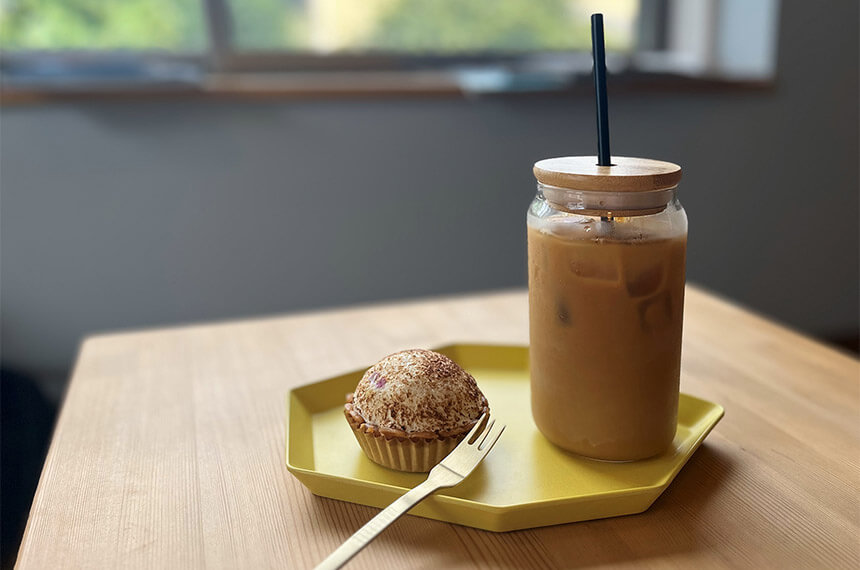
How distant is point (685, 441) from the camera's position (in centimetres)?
68

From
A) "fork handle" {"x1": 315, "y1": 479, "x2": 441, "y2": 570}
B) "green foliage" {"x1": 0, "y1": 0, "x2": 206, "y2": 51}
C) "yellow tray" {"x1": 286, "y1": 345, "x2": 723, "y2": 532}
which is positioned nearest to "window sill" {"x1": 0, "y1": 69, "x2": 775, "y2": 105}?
"green foliage" {"x1": 0, "y1": 0, "x2": 206, "y2": 51}

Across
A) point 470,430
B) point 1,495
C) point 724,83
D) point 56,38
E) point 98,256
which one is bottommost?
point 1,495

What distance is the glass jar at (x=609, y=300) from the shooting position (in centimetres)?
59

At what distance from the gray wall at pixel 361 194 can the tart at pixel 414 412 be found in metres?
1.31

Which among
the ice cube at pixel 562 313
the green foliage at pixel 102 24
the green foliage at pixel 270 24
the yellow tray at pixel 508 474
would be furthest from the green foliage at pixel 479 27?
the ice cube at pixel 562 313

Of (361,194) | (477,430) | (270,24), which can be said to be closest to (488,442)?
(477,430)

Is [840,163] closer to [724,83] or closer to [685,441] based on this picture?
[724,83]

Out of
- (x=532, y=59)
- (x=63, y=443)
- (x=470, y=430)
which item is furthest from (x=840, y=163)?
(x=63, y=443)

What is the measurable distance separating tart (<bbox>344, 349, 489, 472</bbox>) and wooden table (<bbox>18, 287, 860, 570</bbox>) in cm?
6

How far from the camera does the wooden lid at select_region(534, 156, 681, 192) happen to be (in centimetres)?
56

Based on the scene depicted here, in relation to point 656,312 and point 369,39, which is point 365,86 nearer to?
point 369,39

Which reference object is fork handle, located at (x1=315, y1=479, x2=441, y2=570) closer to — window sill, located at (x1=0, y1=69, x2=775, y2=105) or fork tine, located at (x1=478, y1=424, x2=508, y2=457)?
fork tine, located at (x1=478, y1=424, x2=508, y2=457)

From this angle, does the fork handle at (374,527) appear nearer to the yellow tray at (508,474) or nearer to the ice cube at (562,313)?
the yellow tray at (508,474)

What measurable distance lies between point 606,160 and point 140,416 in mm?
532
